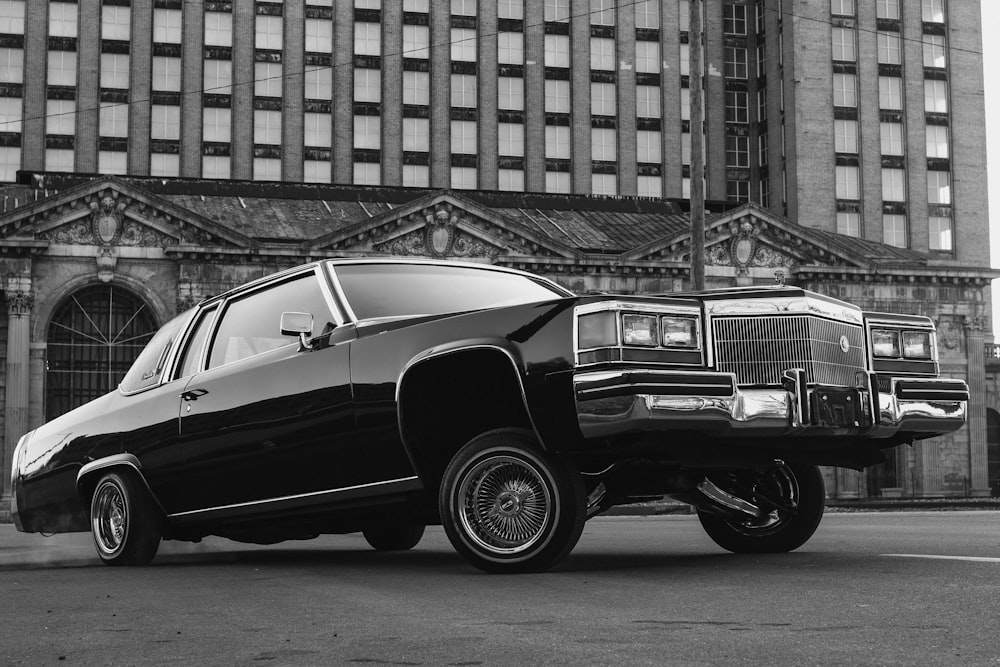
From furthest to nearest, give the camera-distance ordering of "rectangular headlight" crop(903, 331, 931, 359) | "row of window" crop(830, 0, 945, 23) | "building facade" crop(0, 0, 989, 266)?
"row of window" crop(830, 0, 945, 23) → "building facade" crop(0, 0, 989, 266) → "rectangular headlight" crop(903, 331, 931, 359)

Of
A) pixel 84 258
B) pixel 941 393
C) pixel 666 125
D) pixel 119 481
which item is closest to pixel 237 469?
pixel 119 481

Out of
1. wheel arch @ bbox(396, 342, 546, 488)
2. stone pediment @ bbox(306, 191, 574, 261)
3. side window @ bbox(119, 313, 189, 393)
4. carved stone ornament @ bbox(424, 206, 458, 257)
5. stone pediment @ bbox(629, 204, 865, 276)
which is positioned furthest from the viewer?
stone pediment @ bbox(629, 204, 865, 276)

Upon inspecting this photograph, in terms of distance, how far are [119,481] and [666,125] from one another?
221 feet

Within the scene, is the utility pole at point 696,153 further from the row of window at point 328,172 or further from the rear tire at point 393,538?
the row of window at point 328,172

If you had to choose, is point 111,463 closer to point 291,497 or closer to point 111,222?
point 291,497

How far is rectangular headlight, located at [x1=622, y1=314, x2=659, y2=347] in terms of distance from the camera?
20.2 ft

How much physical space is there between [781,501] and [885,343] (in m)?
1.09

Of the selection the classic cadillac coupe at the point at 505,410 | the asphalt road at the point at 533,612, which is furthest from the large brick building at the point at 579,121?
the asphalt road at the point at 533,612

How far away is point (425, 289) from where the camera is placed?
7.58 m

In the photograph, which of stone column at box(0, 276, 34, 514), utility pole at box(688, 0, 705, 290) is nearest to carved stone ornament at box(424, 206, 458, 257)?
stone column at box(0, 276, 34, 514)

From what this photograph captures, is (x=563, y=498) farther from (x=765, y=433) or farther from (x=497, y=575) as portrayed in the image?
(x=765, y=433)

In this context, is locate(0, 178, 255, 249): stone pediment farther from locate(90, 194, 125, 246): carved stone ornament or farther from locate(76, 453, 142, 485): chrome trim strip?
locate(76, 453, 142, 485): chrome trim strip

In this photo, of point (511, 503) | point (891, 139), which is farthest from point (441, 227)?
point (511, 503)

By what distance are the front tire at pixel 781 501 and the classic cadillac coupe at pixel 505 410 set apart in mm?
13
